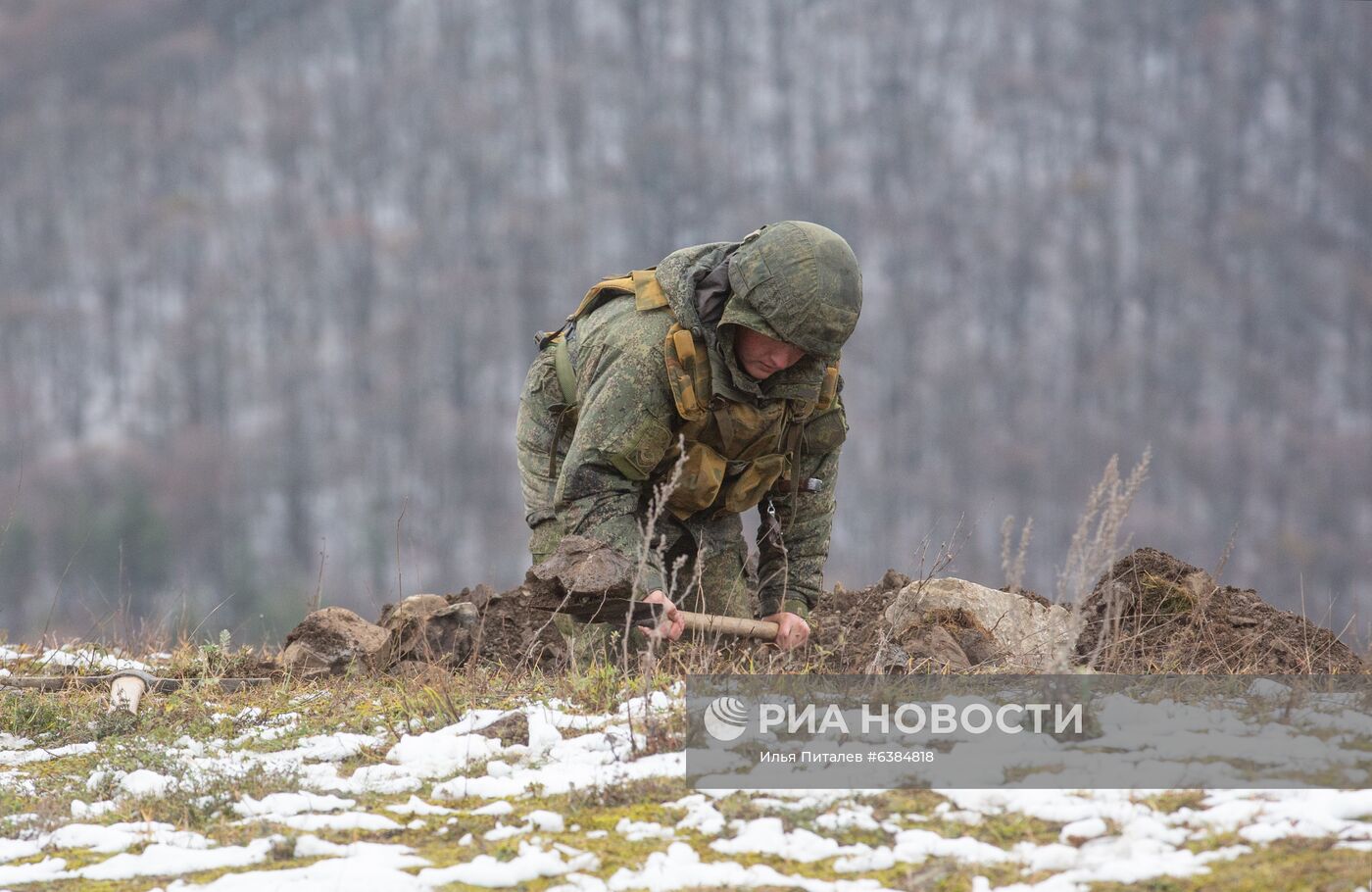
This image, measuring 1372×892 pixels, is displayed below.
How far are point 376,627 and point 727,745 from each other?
3333mm

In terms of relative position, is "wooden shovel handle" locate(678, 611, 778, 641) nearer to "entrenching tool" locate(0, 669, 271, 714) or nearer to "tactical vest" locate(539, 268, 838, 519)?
"tactical vest" locate(539, 268, 838, 519)

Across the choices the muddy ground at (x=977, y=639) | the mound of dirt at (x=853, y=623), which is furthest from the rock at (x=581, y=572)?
the mound of dirt at (x=853, y=623)

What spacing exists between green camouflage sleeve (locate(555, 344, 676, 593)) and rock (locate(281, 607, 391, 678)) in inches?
51.1

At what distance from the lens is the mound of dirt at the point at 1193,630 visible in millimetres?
5246

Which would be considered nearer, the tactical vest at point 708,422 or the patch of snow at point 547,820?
the patch of snow at point 547,820

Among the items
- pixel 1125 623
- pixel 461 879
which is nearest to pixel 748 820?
pixel 461 879

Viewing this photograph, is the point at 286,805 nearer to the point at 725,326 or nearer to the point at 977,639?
the point at 725,326

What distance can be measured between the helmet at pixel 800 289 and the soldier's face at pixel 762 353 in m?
0.13

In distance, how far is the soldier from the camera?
16.4 ft

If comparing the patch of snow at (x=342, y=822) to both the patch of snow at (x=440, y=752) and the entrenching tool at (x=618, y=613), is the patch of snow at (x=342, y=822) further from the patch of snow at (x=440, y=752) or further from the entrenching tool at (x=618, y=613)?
the entrenching tool at (x=618, y=613)

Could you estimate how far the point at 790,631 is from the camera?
530cm

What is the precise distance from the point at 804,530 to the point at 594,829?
2996mm

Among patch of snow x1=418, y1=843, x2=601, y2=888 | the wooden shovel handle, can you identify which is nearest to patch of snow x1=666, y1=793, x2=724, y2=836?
patch of snow x1=418, y1=843, x2=601, y2=888

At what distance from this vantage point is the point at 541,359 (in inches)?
230
